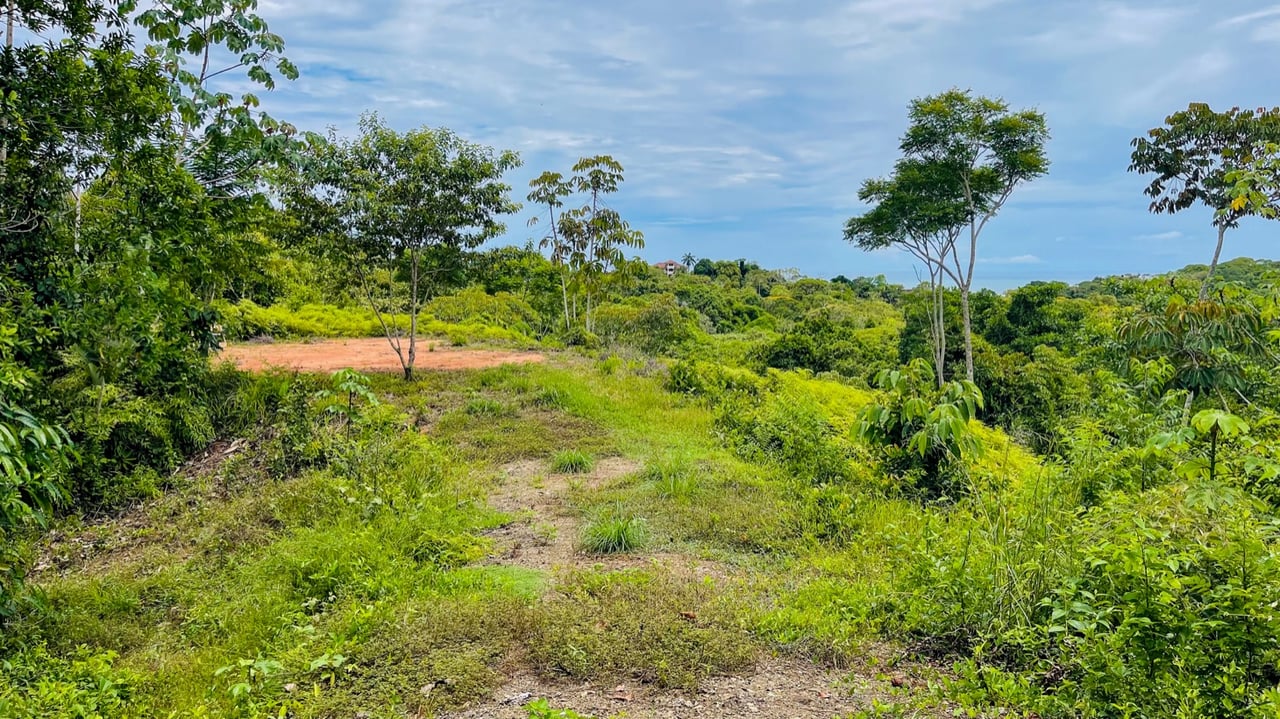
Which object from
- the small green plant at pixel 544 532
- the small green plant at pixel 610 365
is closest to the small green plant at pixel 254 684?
the small green plant at pixel 544 532

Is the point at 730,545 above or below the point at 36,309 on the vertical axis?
below

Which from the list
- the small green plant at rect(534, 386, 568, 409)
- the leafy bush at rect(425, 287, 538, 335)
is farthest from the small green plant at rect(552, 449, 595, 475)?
the leafy bush at rect(425, 287, 538, 335)

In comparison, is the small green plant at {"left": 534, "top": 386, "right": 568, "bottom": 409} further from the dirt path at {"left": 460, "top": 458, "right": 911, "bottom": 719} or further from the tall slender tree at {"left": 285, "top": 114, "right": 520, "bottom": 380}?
the dirt path at {"left": 460, "top": 458, "right": 911, "bottom": 719}

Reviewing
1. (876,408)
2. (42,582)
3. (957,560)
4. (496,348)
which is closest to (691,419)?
(876,408)

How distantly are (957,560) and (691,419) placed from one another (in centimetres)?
447

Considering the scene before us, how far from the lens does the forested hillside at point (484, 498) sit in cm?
231

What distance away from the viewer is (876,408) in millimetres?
4570

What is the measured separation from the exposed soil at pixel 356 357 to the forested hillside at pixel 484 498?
1100 millimetres

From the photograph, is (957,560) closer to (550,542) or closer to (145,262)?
(550,542)

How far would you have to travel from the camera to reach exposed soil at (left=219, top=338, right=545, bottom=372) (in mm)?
9555

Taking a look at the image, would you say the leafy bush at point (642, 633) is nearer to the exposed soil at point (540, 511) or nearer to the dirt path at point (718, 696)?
the dirt path at point (718, 696)

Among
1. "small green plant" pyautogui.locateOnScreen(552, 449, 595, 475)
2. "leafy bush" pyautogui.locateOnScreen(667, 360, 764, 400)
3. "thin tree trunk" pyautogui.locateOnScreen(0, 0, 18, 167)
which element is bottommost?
"small green plant" pyautogui.locateOnScreen(552, 449, 595, 475)

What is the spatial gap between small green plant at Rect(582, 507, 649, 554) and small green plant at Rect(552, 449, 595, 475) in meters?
1.48

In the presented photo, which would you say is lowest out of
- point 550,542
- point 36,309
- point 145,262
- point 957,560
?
point 550,542
